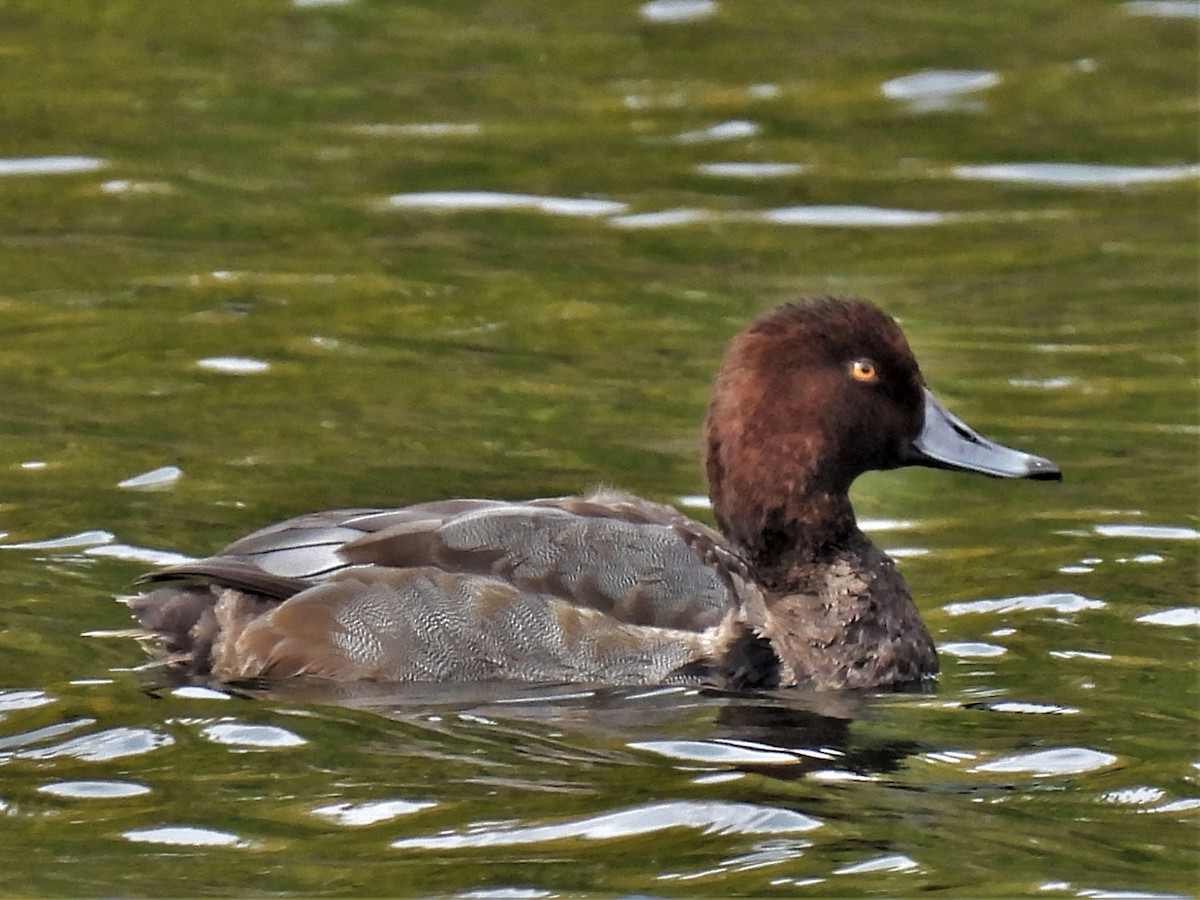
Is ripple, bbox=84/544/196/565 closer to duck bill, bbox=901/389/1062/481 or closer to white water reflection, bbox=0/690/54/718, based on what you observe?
white water reflection, bbox=0/690/54/718

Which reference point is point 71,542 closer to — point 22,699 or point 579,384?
point 22,699

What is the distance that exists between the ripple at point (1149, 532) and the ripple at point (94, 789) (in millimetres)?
4348

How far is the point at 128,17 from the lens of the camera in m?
17.7

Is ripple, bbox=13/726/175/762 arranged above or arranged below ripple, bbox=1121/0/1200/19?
below

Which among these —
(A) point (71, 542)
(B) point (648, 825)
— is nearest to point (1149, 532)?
(B) point (648, 825)

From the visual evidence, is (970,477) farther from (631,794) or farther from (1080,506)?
(631,794)

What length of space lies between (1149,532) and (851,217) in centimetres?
511

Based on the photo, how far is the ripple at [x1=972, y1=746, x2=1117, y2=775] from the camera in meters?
7.46

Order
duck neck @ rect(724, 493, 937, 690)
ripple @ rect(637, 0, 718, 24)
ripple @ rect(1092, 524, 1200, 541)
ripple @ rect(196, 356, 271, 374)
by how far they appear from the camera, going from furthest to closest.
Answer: ripple @ rect(637, 0, 718, 24) → ripple @ rect(196, 356, 271, 374) → ripple @ rect(1092, 524, 1200, 541) → duck neck @ rect(724, 493, 937, 690)

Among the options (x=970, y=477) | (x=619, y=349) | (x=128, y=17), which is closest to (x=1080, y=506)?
(x=970, y=477)

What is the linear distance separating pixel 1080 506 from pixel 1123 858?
389 cm

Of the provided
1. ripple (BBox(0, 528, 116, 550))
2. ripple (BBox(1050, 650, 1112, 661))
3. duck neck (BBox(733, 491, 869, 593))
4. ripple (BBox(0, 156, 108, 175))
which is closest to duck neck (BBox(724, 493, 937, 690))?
duck neck (BBox(733, 491, 869, 593))

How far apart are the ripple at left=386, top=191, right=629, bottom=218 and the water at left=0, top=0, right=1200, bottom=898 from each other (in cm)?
3

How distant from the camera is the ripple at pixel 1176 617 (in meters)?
9.05
